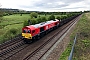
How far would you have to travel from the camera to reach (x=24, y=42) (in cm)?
2884

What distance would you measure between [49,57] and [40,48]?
4.95 metres

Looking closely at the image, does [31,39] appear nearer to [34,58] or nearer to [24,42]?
[24,42]

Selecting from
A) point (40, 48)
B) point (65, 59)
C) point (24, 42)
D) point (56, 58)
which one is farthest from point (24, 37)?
point (65, 59)

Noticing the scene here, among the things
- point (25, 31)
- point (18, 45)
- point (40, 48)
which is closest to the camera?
point (40, 48)

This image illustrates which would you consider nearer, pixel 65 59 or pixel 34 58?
pixel 65 59

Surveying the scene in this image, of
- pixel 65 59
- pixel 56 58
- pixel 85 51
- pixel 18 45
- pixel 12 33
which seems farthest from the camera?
pixel 12 33

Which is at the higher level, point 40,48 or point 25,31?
point 25,31

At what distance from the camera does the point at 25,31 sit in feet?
92.6

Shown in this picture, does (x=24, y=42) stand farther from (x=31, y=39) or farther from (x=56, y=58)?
(x=56, y=58)

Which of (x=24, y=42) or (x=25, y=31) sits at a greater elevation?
(x=25, y=31)


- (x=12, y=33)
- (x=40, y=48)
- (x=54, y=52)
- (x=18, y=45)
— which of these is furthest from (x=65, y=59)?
(x=12, y=33)

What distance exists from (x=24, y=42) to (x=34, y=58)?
31.1 feet

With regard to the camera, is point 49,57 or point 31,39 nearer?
point 49,57

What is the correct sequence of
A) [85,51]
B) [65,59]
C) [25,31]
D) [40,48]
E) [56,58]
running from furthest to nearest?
[25,31] < [40,48] < [85,51] < [56,58] < [65,59]
